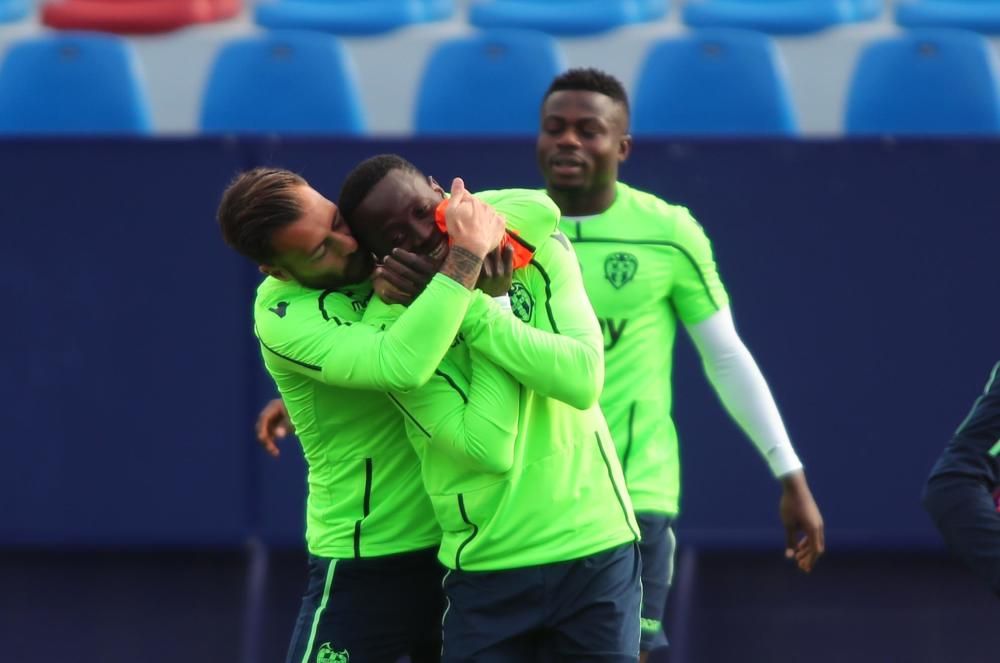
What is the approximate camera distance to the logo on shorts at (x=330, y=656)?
3346 mm

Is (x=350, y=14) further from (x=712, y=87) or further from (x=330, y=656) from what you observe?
(x=330, y=656)

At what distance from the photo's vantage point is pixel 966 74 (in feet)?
22.5

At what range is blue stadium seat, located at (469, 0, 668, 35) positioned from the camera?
7.73m

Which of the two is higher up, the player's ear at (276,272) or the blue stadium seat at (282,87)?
the player's ear at (276,272)

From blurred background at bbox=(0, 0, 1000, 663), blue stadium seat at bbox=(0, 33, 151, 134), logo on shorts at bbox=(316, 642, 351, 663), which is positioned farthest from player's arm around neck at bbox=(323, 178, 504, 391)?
blue stadium seat at bbox=(0, 33, 151, 134)

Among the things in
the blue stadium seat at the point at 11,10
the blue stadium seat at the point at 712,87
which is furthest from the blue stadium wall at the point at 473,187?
the blue stadium seat at the point at 11,10

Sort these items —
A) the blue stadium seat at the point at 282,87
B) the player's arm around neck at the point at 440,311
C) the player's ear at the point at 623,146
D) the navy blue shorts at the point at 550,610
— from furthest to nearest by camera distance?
the blue stadium seat at the point at 282,87
the player's ear at the point at 623,146
the navy blue shorts at the point at 550,610
the player's arm around neck at the point at 440,311

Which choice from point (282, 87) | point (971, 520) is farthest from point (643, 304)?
point (282, 87)

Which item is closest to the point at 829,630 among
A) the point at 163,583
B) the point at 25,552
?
the point at 163,583

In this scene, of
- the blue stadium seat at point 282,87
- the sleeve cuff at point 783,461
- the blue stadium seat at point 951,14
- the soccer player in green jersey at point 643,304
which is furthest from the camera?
the blue stadium seat at point 951,14

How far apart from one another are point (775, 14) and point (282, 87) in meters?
2.42

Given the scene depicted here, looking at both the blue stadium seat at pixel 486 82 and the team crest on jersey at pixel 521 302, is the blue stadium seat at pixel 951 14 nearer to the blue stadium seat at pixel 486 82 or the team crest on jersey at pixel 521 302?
the blue stadium seat at pixel 486 82

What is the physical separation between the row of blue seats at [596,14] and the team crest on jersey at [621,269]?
3854 mm

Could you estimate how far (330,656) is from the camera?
3350 mm
